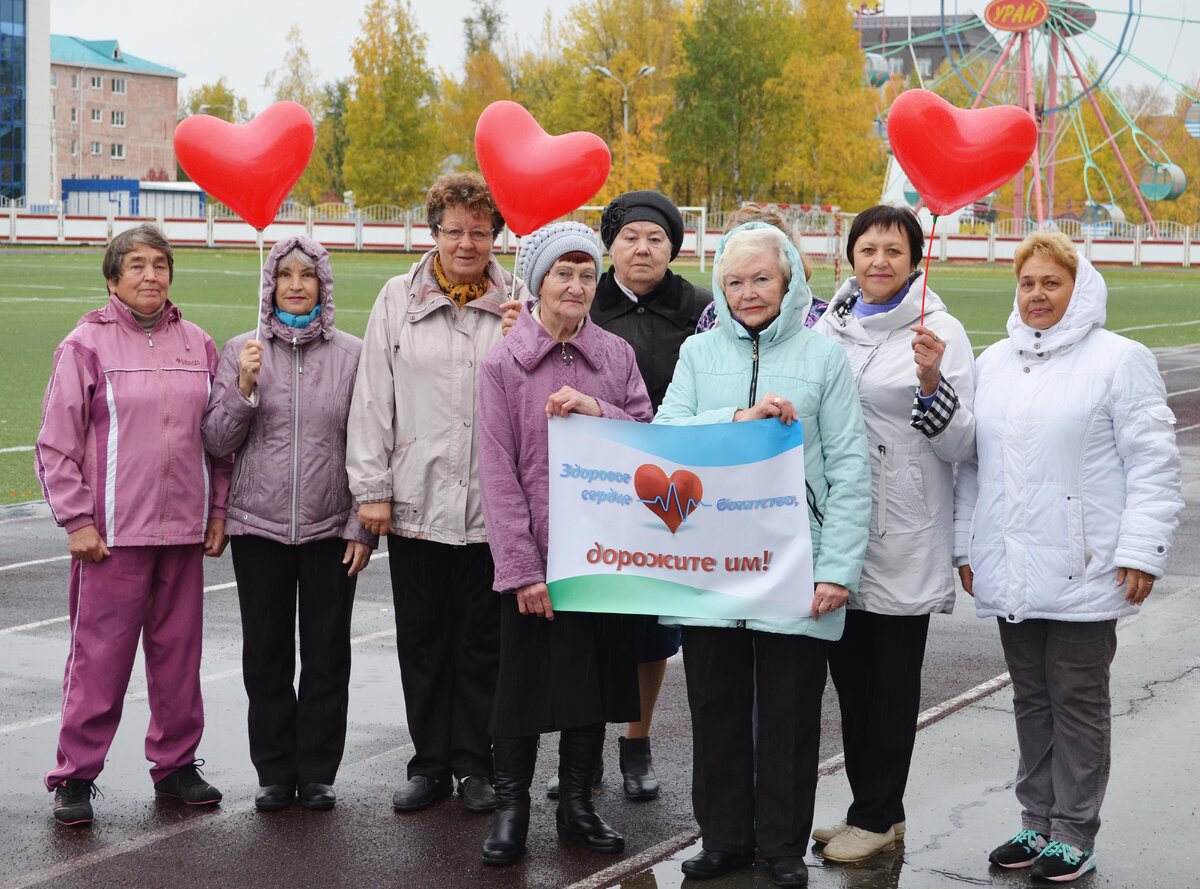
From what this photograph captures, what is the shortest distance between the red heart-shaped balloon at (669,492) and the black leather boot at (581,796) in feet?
2.61

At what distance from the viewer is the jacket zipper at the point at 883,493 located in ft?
16.4

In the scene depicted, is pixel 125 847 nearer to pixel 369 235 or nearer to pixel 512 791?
pixel 512 791

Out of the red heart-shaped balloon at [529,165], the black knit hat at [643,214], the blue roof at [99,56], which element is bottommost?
the black knit hat at [643,214]

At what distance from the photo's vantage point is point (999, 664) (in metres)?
7.76

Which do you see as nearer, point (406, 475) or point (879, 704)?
point (879, 704)

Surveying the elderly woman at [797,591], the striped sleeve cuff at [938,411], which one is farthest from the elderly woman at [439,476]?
the striped sleeve cuff at [938,411]

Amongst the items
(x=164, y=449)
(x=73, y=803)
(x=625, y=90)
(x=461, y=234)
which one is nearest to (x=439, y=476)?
(x=461, y=234)

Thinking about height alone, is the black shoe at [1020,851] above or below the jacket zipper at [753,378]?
below

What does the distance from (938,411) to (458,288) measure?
71.4 inches

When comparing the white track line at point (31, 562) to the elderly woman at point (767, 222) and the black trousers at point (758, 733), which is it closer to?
the elderly woman at point (767, 222)

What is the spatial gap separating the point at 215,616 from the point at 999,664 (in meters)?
4.15

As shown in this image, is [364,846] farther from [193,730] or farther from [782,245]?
[782,245]

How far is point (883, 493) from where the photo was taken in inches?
198

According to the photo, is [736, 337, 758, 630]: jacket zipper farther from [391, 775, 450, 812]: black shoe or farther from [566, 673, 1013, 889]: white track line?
[391, 775, 450, 812]: black shoe
